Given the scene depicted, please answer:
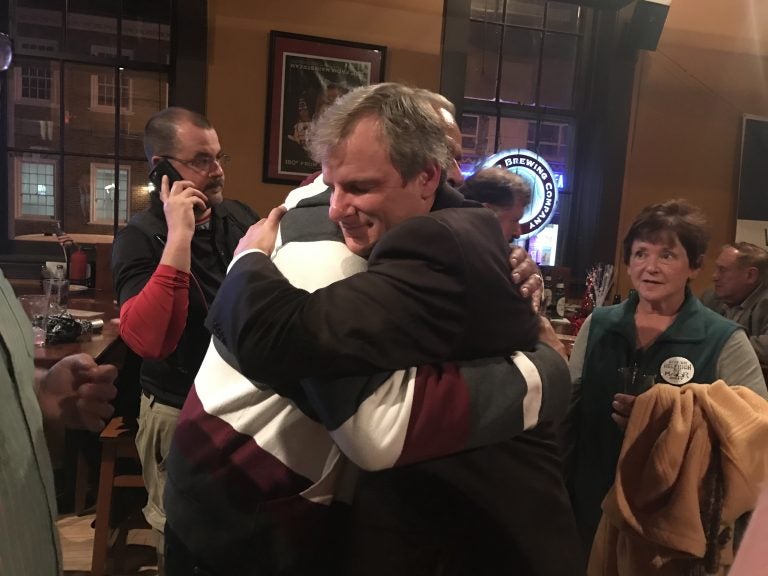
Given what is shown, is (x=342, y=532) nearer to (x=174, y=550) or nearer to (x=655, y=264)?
(x=174, y=550)

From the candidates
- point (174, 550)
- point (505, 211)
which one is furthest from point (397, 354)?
point (505, 211)

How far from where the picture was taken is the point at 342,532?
0.99 metres

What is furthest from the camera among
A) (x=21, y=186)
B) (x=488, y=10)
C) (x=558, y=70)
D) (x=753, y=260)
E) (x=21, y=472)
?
(x=558, y=70)

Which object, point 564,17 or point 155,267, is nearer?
point 155,267

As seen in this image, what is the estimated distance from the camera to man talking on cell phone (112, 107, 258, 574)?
166cm

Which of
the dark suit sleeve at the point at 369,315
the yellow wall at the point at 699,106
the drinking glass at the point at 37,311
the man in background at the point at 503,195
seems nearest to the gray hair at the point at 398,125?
the dark suit sleeve at the point at 369,315

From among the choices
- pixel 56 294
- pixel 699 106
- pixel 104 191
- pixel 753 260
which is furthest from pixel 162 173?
pixel 699 106

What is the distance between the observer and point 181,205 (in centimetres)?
177

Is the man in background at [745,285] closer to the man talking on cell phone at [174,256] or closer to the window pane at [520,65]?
the window pane at [520,65]

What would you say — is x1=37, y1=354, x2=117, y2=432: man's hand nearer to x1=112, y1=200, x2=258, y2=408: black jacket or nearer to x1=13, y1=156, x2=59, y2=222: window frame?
x1=112, y1=200, x2=258, y2=408: black jacket

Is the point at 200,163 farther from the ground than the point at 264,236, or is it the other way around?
the point at 200,163

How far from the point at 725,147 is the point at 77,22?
16.2 feet

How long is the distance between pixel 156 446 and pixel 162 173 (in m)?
0.90

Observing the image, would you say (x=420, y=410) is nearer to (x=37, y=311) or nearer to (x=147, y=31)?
(x=37, y=311)
